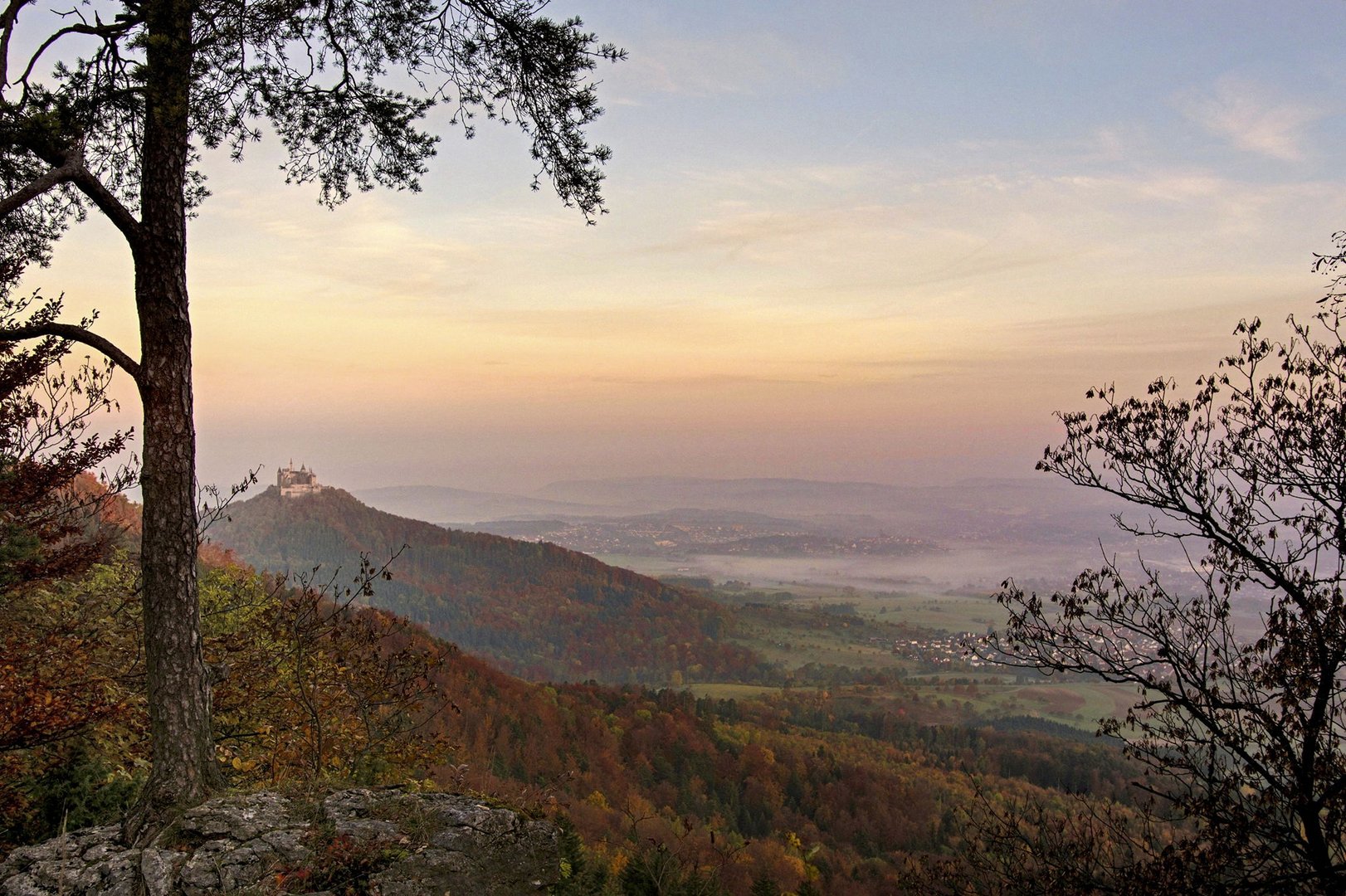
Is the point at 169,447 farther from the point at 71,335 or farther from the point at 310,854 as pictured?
the point at 310,854

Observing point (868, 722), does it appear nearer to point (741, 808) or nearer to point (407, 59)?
point (741, 808)

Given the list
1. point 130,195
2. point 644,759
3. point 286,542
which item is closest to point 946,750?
point 644,759

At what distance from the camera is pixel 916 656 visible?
12694cm

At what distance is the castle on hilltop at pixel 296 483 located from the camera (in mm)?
125000

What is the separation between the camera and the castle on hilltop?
125 meters

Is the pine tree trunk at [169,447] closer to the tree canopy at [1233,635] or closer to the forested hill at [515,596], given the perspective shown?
the tree canopy at [1233,635]

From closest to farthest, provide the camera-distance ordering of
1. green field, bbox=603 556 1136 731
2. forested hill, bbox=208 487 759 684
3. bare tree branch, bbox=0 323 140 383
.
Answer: bare tree branch, bbox=0 323 140 383, green field, bbox=603 556 1136 731, forested hill, bbox=208 487 759 684

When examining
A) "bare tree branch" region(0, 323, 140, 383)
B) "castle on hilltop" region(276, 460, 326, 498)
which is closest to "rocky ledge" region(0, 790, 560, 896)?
"bare tree branch" region(0, 323, 140, 383)

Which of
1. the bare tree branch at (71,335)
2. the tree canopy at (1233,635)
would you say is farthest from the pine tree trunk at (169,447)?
the tree canopy at (1233,635)

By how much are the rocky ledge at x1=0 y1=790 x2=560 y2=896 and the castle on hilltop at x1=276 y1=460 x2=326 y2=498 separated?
134122mm

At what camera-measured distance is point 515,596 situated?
12500 cm

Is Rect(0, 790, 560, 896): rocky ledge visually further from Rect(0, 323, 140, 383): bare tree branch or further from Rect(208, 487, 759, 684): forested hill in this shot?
Rect(208, 487, 759, 684): forested hill

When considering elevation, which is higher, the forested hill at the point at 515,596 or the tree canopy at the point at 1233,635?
the tree canopy at the point at 1233,635

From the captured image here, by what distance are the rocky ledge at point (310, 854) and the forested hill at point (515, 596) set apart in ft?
336
